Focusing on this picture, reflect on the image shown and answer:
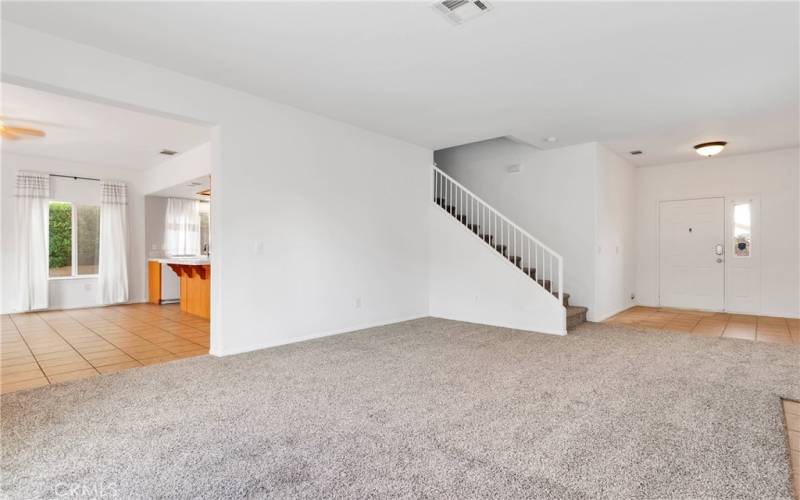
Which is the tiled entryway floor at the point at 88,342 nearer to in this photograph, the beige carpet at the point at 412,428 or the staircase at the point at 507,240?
the beige carpet at the point at 412,428

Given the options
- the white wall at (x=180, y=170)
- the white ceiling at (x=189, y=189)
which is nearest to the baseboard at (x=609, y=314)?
the white wall at (x=180, y=170)

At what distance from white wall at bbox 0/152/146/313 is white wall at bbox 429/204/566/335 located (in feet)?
20.7

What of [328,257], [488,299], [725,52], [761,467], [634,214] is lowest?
[761,467]

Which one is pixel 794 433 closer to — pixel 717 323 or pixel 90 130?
pixel 717 323

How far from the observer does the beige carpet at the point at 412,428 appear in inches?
74.0

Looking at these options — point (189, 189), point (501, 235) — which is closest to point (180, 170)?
point (189, 189)

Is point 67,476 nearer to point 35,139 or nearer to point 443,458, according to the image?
point 443,458

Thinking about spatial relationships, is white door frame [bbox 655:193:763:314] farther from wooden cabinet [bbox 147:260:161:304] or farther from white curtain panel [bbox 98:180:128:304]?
white curtain panel [bbox 98:180:128:304]

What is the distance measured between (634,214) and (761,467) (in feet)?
21.3

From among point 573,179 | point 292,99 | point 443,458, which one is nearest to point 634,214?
point 573,179

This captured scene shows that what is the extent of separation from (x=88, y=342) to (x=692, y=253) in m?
9.49

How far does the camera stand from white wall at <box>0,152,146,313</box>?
6.66 metres

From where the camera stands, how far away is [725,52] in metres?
3.28

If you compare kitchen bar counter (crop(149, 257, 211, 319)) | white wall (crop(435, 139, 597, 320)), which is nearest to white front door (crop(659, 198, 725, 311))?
white wall (crop(435, 139, 597, 320))
